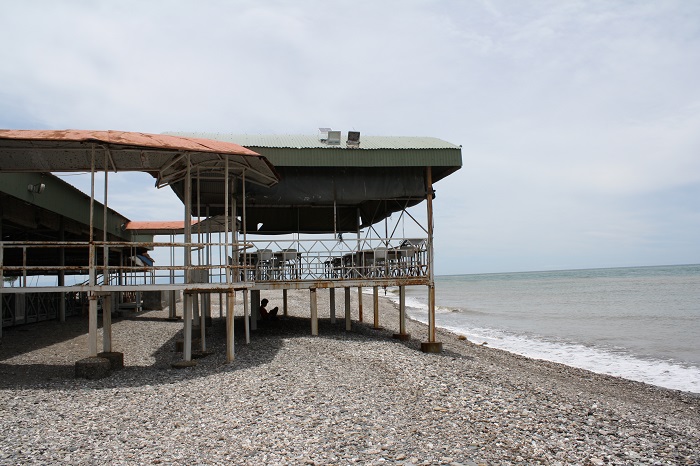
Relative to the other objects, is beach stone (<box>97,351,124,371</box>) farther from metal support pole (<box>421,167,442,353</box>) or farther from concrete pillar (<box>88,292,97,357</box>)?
metal support pole (<box>421,167,442,353</box>)

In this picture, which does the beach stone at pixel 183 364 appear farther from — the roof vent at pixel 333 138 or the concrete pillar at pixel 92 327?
the roof vent at pixel 333 138

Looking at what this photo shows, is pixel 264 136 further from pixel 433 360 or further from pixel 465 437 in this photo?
pixel 465 437

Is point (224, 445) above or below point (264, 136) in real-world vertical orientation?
below

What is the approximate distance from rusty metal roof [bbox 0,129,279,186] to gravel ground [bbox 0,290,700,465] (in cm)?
451

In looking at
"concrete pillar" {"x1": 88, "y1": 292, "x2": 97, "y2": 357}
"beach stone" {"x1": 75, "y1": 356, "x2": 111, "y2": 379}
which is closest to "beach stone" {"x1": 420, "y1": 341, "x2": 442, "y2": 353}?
"beach stone" {"x1": 75, "y1": 356, "x2": 111, "y2": 379}

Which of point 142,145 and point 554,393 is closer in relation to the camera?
point 554,393

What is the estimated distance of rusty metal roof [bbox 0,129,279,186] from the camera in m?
10.8

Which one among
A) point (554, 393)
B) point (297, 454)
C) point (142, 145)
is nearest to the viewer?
point (297, 454)

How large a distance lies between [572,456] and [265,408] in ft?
14.1

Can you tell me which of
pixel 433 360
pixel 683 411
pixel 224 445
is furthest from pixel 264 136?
pixel 683 411

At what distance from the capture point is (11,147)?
11.7 metres

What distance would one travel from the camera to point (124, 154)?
1258 centimetres

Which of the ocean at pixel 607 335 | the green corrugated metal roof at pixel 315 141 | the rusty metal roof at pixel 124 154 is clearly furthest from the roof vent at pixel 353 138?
the ocean at pixel 607 335

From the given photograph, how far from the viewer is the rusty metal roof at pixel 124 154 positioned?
35.3 feet
